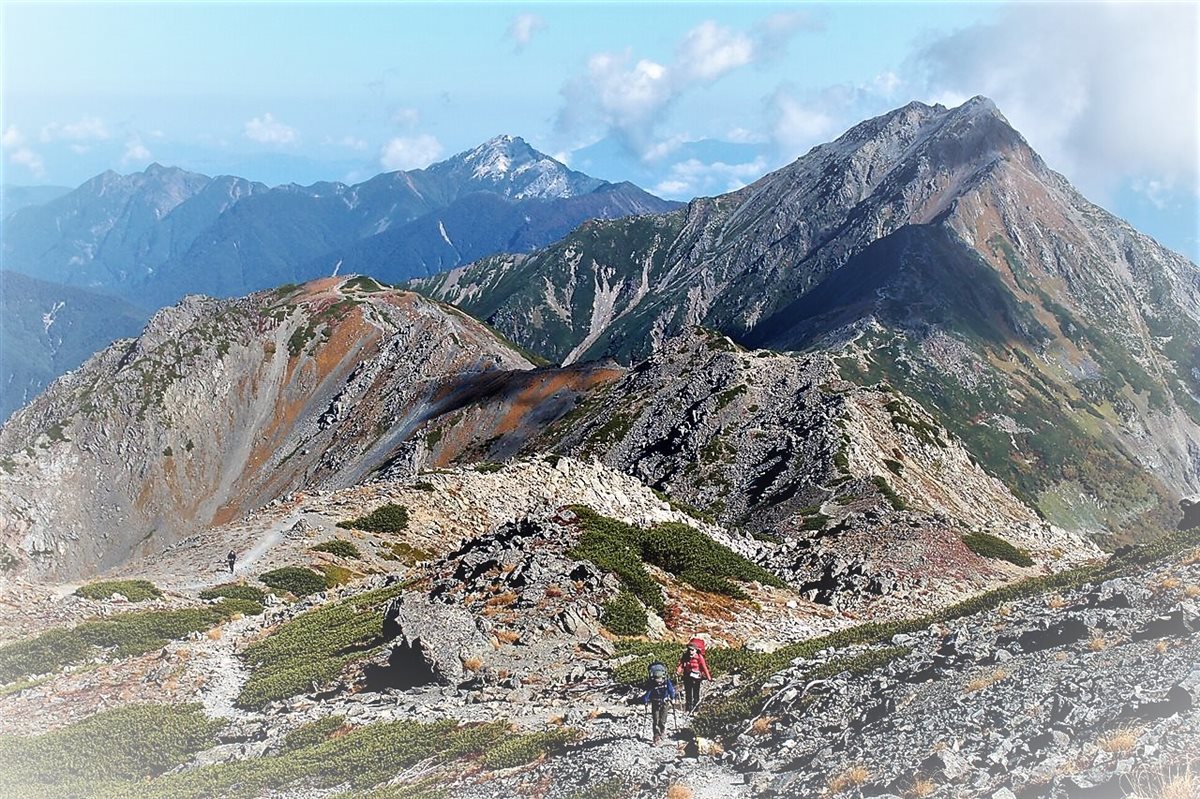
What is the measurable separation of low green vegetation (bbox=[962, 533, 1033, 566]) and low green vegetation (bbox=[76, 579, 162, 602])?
45844 millimetres

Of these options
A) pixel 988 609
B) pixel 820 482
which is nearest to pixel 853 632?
pixel 988 609

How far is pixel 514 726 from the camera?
21016mm

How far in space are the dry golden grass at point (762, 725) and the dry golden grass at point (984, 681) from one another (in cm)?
413

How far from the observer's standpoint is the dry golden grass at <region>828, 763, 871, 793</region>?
14.6m

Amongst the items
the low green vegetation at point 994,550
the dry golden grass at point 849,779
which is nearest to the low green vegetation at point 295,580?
A: the low green vegetation at point 994,550

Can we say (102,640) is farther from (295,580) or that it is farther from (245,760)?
(245,760)

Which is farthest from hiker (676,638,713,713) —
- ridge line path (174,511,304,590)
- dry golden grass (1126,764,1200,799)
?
ridge line path (174,511,304,590)

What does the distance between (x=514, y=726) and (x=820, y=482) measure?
49.4m

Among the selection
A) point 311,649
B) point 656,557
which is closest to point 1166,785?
point 656,557

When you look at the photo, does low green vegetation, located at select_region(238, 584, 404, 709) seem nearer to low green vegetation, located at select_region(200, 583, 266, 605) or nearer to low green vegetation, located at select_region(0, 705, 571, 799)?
low green vegetation, located at select_region(0, 705, 571, 799)

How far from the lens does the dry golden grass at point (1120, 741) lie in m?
13.1

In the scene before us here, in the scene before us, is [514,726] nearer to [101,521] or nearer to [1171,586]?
[1171,586]

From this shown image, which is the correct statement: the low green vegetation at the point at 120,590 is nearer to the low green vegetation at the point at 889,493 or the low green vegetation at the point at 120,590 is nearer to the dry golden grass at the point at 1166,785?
the dry golden grass at the point at 1166,785

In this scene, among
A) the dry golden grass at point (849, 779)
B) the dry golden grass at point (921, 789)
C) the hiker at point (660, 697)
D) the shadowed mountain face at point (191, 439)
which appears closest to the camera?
the dry golden grass at point (921, 789)
